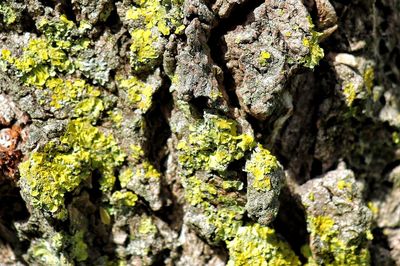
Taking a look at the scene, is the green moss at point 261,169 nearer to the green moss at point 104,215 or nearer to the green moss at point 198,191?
the green moss at point 198,191

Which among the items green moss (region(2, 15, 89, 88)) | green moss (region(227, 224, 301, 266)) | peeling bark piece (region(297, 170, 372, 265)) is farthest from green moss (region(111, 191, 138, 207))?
peeling bark piece (region(297, 170, 372, 265))

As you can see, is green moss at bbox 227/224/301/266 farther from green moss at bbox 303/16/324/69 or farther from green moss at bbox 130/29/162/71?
green moss at bbox 130/29/162/71

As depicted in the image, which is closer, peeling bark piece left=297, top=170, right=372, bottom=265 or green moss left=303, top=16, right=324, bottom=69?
green moss left=303, top=16, right=324, bottom=69

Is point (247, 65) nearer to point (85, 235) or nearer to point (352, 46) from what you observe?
point (352, 46)

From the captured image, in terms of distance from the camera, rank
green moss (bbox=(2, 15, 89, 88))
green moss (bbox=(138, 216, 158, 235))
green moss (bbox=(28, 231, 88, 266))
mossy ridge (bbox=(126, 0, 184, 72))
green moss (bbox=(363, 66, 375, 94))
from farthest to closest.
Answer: green moss (bbox=(363, 66, 375, 94)) < green moss (bbox=(138, 216, 158, 235)) < green moss (bbox=(28, 231, 88, 266)) < green moss (bbox=(2, 15, 89, 88)) < mossy ridge (bbox=(126, 0, 184, 72))

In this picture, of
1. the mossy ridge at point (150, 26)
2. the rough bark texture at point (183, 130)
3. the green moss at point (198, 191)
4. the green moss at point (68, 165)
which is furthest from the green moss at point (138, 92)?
the green moss at point (198, 191)

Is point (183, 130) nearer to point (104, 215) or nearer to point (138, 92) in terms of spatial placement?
point (138, 92)

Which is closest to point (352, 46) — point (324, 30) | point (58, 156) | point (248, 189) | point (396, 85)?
point (324, 30)
